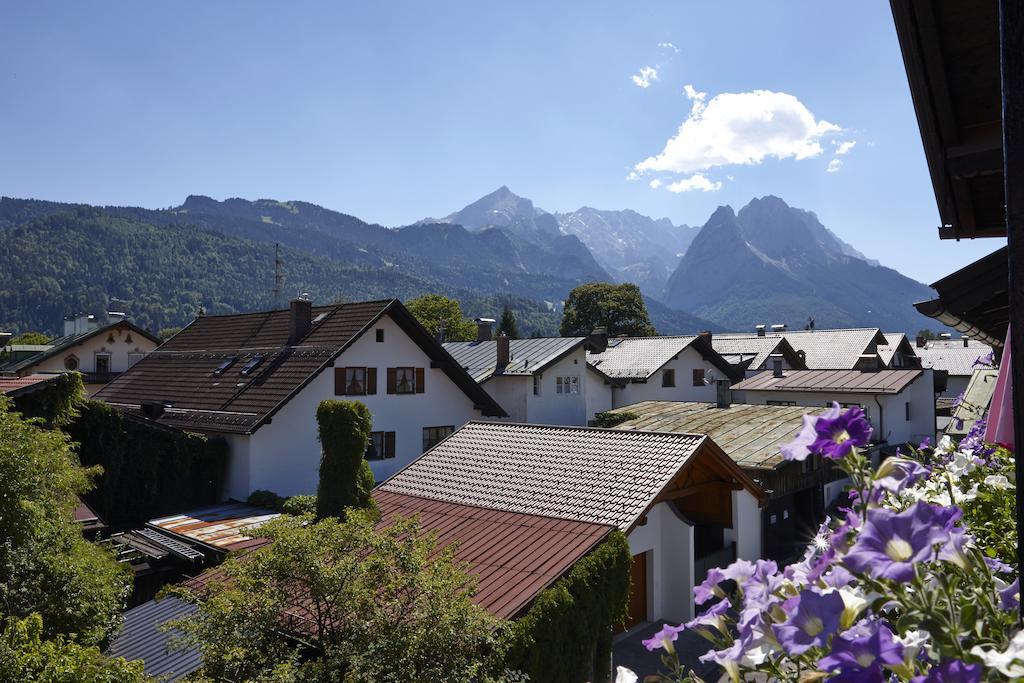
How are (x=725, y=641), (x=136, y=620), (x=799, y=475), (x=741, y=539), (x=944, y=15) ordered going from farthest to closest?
1. (x=799, y=475)
2. (x=741, y=539)
3. (x=136, y=620)
4. (x=944, y=15)
5. (x=725, y=641)

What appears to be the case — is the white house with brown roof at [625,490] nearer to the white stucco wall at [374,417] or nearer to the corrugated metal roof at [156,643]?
the corrugated metal roof at [156,643]

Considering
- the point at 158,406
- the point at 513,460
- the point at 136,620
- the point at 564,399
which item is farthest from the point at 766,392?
the point at 136,620

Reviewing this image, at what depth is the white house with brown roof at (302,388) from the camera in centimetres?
2173

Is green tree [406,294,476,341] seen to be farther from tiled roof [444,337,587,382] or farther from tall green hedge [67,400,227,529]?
tall green hedge [67,400,227,529]

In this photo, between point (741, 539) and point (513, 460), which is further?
point (741, 539)

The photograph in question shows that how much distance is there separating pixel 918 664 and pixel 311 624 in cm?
852

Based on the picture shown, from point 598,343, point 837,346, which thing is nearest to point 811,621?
point 598,343

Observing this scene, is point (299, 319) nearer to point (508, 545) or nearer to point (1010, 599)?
point (508, 545)

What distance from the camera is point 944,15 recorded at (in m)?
3.11

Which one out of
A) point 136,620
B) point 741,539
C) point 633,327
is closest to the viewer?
point 136,620

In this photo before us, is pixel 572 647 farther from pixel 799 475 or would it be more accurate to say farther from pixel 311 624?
pixel 799 475

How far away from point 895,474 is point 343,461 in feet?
44.2

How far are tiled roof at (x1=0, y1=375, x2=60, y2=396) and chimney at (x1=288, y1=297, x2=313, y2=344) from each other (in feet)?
40.0

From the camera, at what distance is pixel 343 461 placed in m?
14.2
